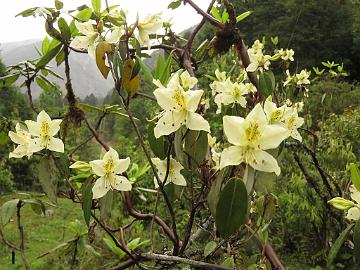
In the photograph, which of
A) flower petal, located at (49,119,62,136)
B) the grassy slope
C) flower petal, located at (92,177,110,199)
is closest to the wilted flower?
flower petal, located at (92,177,110,199)

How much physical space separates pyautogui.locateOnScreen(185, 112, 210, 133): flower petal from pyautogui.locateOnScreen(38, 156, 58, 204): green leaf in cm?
32

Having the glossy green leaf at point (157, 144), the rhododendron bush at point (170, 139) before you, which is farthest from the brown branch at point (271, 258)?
the glossy green leaf at point (157, 144)

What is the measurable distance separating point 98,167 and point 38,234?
7.84 metres

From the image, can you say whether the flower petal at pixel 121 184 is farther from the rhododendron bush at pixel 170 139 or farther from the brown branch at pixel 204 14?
the brown branch at pixel 204 14

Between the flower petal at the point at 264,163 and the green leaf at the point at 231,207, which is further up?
the flower petal at the point at 264,163

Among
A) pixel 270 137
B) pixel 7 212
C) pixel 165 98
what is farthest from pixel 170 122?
pixel 7 212

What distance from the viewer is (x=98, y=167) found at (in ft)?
2.58

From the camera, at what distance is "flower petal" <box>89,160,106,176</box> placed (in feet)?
2.54

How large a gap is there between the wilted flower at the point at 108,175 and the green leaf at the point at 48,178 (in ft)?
0.26

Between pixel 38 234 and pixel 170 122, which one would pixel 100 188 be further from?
pixel 38 234

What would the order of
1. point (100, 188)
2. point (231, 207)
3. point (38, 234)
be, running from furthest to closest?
point (38, 234) → point (100, 188) → point (231, 207)

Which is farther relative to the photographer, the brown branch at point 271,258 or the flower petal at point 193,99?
the brown branch at point 271,258

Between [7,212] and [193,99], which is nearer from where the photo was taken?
[193,99]

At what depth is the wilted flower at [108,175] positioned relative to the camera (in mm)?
765
